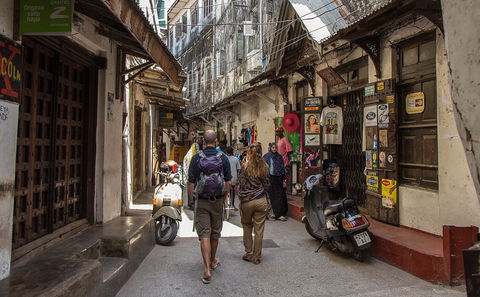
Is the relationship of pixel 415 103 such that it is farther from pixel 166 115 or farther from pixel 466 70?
pixel 166 115

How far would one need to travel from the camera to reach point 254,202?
216 inches

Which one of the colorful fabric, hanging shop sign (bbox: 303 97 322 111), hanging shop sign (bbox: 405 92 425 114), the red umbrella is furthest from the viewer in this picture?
the red umbrella

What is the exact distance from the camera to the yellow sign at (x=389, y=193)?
255 inches

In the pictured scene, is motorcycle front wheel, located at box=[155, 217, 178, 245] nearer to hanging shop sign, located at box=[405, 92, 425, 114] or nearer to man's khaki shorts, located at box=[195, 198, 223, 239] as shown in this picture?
man's khaki shorts, located at box=[195, 198, 223, 239]

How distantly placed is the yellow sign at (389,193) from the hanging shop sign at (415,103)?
4.12 feet

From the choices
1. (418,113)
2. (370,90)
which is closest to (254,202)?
(418,113)

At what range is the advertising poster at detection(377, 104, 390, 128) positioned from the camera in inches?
258

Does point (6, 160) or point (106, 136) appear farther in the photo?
point (106, 136)

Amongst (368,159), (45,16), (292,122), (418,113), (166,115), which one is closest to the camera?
(45,16)

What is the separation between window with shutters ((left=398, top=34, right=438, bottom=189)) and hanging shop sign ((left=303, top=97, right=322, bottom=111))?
274 centimetres

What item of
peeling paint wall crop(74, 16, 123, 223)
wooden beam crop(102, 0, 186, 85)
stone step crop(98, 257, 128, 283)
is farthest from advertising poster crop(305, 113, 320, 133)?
stone step crop(98, 257, 128, 283)

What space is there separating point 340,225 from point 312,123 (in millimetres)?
4162

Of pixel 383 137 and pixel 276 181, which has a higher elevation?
pixel 383 137

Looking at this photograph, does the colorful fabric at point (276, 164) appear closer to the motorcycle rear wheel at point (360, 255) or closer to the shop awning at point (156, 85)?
the motorcycle rear wheel at point (360, 255)
